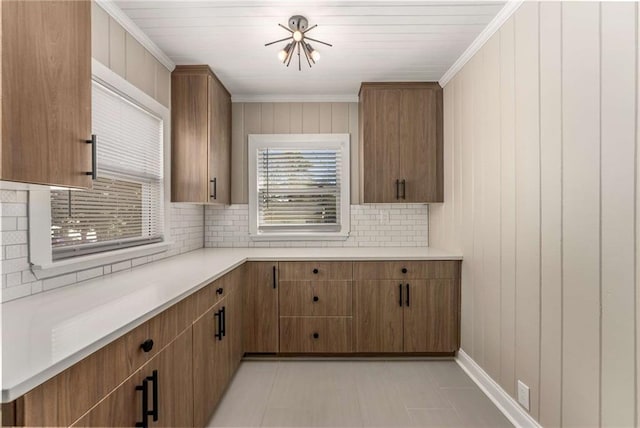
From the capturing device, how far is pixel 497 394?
2309 mm

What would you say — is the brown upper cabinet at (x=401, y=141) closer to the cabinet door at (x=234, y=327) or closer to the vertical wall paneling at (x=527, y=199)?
the vertical wall paneling at (x=527, y=199)

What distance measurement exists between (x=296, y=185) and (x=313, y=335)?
158 centimetres

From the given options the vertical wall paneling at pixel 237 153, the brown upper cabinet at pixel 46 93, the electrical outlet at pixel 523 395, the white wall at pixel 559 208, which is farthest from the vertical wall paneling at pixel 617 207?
the vertical wall paneling at pixel 237 153

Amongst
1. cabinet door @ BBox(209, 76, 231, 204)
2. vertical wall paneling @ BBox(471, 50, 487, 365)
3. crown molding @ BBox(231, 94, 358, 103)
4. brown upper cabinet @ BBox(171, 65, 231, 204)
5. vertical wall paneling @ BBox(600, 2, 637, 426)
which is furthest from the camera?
crown molding @ BBox(231, 94, 358, 103)

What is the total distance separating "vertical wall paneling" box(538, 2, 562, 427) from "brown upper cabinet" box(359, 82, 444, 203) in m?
1.53

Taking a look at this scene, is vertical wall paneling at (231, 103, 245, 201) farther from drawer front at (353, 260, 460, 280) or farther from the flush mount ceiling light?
drawer front at (353, 260, 460, 280)

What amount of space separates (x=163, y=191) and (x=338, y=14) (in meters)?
1.89

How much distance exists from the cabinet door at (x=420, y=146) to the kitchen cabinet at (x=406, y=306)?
Result: 30.3 inches

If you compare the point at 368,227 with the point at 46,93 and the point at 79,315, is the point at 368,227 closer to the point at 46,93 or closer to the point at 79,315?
the point at 79,315

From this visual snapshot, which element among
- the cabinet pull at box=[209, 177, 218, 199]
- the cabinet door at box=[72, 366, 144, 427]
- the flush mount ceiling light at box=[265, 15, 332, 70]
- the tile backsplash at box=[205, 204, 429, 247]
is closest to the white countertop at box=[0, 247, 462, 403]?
the cabinet door at box=[72, 366, 144, 427]

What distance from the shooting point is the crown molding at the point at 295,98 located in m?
3.70

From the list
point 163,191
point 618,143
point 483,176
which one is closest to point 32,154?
point 163,191

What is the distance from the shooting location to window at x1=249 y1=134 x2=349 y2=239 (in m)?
3.74

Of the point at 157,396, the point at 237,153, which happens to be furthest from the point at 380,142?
the point at 157,396
